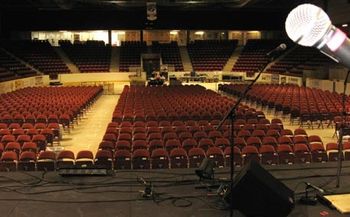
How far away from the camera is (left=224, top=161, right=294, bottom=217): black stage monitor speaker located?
4496mm

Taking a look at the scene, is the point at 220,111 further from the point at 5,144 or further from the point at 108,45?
the point at 108,45

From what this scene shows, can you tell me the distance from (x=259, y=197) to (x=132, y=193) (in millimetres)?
2060

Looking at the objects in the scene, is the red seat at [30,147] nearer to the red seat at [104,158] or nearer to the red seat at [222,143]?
the red seat at [104,158]

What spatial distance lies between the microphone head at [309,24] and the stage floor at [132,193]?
3.20 metres

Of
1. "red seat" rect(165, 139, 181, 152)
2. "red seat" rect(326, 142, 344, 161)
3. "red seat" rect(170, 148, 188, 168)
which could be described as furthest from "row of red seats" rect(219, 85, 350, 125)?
"red seat" rect(170, 148, 188, 168)

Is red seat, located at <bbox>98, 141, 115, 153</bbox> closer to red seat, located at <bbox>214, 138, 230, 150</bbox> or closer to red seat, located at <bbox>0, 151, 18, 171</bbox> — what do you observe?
red seat, located at <bbox>0, 151, 18, 171</bbox>

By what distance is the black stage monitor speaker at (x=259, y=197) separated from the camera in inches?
177

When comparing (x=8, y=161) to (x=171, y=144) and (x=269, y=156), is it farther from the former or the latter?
(x=269, y=156)

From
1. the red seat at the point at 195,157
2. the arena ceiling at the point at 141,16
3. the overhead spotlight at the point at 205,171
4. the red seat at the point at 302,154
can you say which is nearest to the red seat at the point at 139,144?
the red seat at the point at 195,157

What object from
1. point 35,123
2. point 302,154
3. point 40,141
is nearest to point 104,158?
point 40,141

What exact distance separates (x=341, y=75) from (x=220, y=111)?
15.7 metres

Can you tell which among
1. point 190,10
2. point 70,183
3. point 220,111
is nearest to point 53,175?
point 70,183

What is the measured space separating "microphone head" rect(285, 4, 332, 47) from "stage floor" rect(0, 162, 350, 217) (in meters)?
3.20

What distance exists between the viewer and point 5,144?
409 inches
